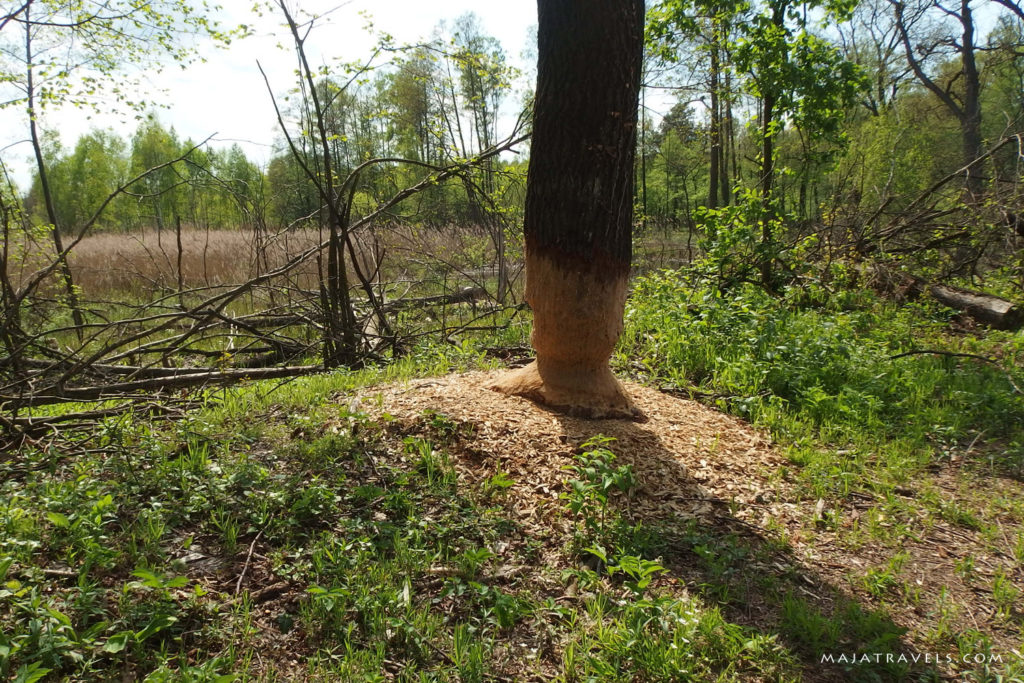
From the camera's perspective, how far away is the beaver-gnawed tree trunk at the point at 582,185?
11.1 feet

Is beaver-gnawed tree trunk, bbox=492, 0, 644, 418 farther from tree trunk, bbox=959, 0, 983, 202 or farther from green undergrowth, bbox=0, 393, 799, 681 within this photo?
tree trunk, bbox=959, 0, 983, 202

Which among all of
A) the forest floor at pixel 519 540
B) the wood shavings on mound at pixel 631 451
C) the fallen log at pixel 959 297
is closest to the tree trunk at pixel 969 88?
the fallen log at pixel 959 297

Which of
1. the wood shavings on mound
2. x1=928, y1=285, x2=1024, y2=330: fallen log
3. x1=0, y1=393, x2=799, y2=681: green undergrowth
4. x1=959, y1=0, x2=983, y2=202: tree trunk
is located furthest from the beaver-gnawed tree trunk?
x1=959, y1=0, x2=983, y2=202: tree trunk

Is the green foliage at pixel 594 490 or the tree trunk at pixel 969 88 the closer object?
Result: the green foliage at pixel 594 490

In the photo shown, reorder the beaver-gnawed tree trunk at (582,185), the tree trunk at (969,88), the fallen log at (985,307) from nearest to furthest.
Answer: the beaver-gnawed tree trunk at (582,185) → the fallen log at (985,307) → the tree trunk at (969,88)

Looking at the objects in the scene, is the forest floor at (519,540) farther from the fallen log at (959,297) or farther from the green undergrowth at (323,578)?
the fallen log at (959,297)

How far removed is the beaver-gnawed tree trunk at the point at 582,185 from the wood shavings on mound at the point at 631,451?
33 cm

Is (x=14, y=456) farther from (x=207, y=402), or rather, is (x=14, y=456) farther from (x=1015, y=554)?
(x=1015, y=554)

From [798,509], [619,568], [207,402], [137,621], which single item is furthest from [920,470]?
[207,402]

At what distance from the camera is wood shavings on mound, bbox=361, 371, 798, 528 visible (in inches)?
123

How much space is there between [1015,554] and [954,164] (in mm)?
22794

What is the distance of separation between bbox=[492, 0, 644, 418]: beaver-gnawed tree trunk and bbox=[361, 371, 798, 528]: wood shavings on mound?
33cm

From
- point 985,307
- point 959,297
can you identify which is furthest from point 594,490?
point 959,297

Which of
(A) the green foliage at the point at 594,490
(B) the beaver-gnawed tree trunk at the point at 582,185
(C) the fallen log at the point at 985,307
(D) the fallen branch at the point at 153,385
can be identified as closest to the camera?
(A) the green foliage at the point at 594,490
